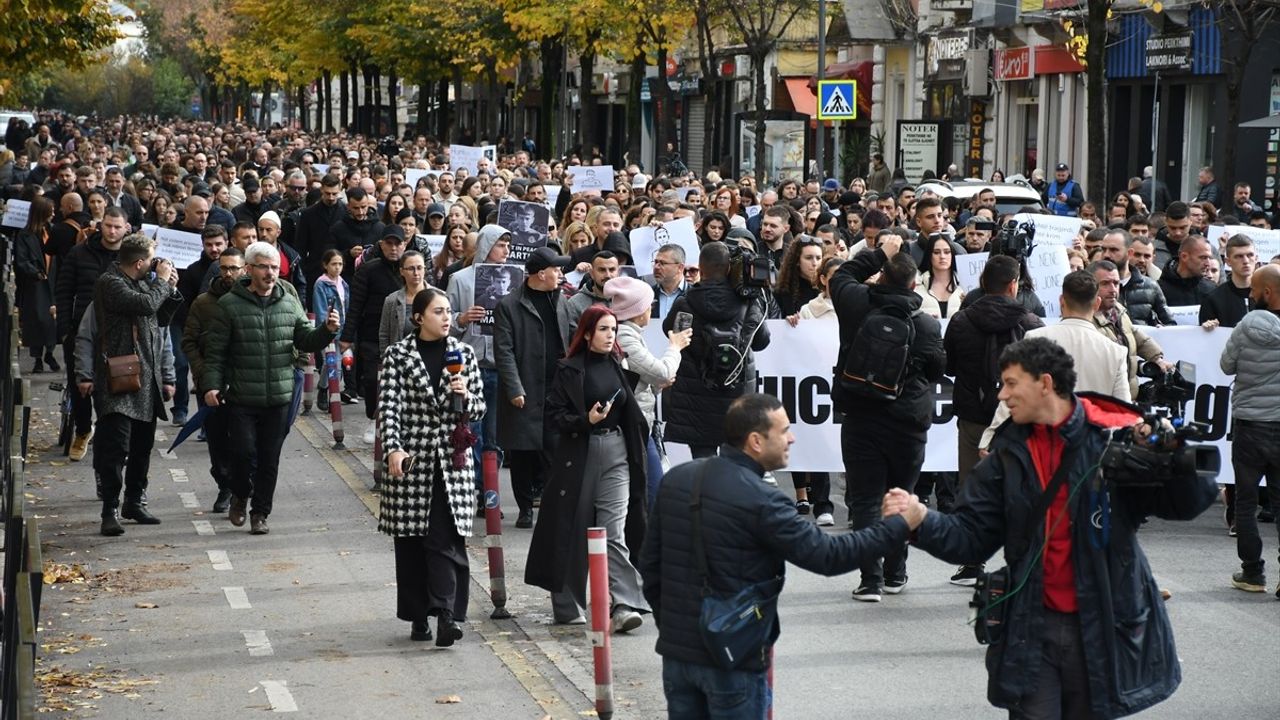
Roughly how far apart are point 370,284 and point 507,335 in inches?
142

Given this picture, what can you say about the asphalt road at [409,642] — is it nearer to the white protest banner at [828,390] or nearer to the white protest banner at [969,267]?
the white protest banner at [828,390]

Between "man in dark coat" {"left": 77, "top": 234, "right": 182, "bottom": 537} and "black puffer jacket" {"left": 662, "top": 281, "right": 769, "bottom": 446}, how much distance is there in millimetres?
3707

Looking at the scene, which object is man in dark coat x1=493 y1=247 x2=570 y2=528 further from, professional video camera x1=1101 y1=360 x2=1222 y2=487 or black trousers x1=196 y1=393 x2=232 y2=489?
professional video camera x1=1101 y1=360 x2=1222 y2=487

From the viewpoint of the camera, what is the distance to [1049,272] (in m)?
14.1

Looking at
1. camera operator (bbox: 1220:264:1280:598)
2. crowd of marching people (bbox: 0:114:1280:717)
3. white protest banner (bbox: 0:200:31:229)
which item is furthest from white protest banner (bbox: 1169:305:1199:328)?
white protest banner (bbox: 0:200:31:229)

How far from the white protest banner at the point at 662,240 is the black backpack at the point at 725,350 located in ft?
16.8

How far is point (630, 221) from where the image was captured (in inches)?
738

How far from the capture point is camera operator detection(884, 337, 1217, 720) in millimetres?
6098

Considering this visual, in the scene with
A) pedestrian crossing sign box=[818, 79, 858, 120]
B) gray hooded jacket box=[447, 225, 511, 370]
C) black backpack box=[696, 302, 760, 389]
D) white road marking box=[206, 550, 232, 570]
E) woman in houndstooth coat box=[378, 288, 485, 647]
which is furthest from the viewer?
pedestrian crossing sign box=[818, 79, 858, 120]

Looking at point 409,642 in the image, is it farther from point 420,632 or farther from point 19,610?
point 19,610

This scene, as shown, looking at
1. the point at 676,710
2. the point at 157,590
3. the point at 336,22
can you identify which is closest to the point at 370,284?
the point at 157,590

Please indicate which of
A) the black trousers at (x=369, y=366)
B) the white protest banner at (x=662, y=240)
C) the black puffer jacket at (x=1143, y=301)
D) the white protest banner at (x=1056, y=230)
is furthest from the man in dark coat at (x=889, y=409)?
the white protest banner at (x=662, y=240)

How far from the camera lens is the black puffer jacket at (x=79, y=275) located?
14.8 meters

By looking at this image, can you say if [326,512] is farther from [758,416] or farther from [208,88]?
[208,88]
